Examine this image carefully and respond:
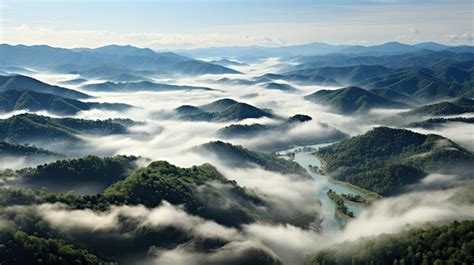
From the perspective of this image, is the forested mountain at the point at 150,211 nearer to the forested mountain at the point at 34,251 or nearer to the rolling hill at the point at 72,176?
the rolling hill at the point at 72,176

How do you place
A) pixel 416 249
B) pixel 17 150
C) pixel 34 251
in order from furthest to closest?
pixel 17 150
pixel 416 249
pixel 34 251

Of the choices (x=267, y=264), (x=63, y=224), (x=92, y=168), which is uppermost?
(x=92, y=168)

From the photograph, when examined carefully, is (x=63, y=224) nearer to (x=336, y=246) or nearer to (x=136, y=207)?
(x=136, y=207)

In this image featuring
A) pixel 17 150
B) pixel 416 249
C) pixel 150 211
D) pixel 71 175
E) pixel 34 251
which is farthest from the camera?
pixel 17 150

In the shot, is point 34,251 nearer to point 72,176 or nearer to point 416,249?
point 72,176

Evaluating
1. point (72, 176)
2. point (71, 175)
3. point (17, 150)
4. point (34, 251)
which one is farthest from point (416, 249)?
point (17, 150)

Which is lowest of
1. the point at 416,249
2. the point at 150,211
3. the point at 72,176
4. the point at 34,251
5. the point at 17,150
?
the point at 34,251

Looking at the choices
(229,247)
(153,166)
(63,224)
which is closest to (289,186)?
(153,166)

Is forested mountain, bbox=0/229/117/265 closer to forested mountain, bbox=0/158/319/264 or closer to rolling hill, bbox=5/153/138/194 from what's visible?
forested mountain, bbox=0/158/319/264

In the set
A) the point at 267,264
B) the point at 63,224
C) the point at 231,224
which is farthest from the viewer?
the point at 231,224
